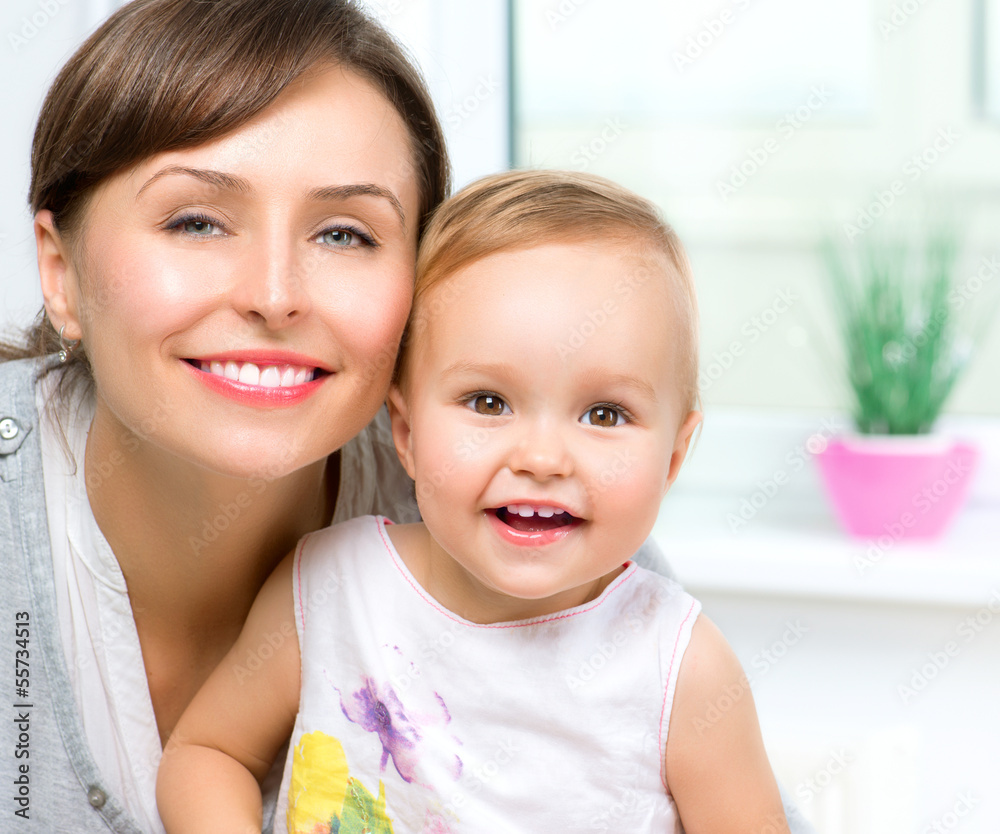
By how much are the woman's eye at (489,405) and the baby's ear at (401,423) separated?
0.11 meters

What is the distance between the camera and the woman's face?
1003mm

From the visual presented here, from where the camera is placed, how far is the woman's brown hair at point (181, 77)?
3.32 feet

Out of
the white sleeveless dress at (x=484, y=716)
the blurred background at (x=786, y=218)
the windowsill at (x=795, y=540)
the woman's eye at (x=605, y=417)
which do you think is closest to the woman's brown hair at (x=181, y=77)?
the woman's eye at (x=605, y=417)

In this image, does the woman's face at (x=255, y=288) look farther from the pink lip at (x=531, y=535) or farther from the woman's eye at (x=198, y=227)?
the pink lip at (x=531, y=535)

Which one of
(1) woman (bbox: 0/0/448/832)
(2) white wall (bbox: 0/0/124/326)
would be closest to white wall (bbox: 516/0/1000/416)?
(2) white wall (bbox: 0/0/124/326)

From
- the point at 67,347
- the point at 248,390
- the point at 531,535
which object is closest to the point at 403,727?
the point at 531,535

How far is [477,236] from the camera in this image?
3.30 ft

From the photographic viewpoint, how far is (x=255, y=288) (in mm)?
984

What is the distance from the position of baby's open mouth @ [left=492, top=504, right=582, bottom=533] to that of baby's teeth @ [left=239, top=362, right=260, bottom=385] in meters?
0.27

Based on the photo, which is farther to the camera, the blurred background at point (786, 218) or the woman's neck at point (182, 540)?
the blurred background at point (786, 218)

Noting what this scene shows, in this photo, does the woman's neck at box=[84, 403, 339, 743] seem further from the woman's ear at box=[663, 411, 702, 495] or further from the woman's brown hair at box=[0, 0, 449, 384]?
the woman's ear at box=[663, 411, 702, 495]

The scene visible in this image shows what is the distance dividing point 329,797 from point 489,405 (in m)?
0.43

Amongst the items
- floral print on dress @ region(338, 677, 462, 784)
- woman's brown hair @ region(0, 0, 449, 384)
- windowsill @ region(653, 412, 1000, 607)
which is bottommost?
windowsill @ region(653, 412, 1000, 607)

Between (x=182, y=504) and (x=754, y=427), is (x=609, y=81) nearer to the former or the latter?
(x=754, y=427)
